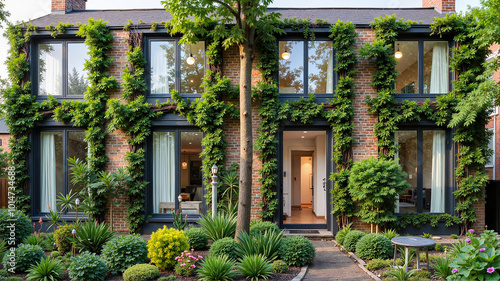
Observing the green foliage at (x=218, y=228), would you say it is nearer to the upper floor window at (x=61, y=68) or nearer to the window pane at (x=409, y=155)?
the window pane at (x=409, y=155)

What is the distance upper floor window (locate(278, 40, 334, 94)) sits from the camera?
30.5ft

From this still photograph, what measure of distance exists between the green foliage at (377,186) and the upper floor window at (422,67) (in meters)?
2.54

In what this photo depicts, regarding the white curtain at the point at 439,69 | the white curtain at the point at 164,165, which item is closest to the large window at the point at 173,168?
the white curtain at the point at 164,165

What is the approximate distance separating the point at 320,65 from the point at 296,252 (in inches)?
218

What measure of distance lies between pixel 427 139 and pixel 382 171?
7.67ft

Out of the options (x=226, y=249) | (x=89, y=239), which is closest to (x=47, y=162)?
(x=89, y=239)

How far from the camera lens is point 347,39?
888 cm

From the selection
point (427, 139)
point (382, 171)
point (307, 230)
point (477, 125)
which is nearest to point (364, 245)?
point (382, 171)

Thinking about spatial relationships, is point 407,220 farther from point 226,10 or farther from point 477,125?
point 226,10

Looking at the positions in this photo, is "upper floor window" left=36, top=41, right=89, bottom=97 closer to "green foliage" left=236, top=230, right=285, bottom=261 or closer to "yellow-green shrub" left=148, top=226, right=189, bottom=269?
"yellow-green shrub" left=148, top=226, right=189, bottom=269

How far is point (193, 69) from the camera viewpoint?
9391 mm

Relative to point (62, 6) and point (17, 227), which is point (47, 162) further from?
point (62, 6)

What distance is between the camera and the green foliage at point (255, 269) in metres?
5.22

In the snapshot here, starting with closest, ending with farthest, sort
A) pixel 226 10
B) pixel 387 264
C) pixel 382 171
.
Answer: pixel 387 264, pixel 226 10, pixel 382 171
